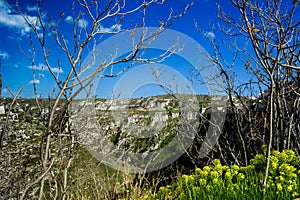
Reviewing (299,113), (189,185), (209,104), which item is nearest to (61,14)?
(189,185)

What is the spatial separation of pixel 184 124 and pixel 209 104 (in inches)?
29.5

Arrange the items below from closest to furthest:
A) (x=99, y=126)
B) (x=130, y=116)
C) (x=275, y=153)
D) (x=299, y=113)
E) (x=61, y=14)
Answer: (x=61, y=14), (x=275, y=153), (x=99, y=126), (x=299, y=113), (x=130, y=116)

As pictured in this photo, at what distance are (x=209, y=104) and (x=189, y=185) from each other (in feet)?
12.2

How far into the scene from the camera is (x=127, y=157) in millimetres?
7145

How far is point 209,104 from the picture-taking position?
738 centimetres

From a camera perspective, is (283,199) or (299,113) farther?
(299,113)

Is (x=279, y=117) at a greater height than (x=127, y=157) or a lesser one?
greater

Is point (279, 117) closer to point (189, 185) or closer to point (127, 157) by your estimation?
point (189, 185)

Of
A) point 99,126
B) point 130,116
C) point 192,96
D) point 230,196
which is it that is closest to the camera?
point 230,196

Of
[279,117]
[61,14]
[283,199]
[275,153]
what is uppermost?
[61,14]

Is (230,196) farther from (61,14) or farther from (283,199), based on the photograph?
(61,14)

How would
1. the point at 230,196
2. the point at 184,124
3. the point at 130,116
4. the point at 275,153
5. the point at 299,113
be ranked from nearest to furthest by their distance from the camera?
1. the point at 230,196
2. the point at 275,153
3. the point at 299,113
4. the point at 130,116
5. the point at 184,124

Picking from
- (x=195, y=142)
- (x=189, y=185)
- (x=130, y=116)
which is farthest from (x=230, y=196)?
(x=195, y=142)

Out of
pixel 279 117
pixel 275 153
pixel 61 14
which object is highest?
pixel 61 14
